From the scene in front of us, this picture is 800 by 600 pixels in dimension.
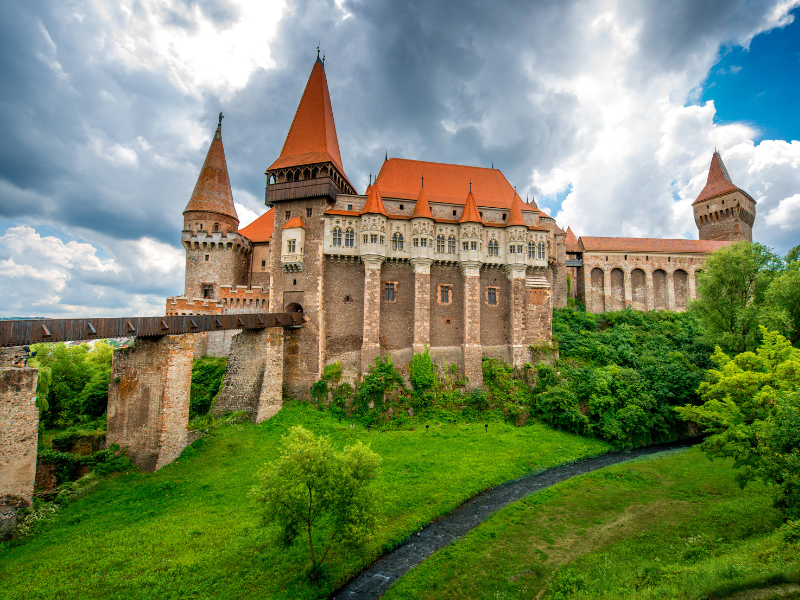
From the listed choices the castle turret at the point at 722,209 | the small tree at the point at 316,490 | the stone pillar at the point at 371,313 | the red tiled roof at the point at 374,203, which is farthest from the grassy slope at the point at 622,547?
the castle turret at the point at 722,209

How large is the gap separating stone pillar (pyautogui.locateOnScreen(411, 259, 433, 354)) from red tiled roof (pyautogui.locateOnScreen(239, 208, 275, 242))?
596 inches

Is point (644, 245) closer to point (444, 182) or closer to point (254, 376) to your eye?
point (444, 182)

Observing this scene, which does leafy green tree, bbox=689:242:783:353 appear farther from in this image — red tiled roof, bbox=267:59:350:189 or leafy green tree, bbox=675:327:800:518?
red tiled roof, bbox=267:59:350:189

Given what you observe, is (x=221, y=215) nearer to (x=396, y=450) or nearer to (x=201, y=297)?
(x=201, y=297)

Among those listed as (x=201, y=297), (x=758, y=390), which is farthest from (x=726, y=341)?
(x=201, y=297)

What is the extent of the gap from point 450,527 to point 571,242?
1421 inches

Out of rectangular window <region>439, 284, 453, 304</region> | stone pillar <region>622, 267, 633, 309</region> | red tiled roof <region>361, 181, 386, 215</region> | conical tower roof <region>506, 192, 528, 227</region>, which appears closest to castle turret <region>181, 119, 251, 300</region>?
red tiled roof <region>361, 181, 386, 215</region>

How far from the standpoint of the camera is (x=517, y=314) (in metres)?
29.2

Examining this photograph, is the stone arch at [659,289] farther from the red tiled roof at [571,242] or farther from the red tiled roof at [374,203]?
the red tiled roof at [374,203]

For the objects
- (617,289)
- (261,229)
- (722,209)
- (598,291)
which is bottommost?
(598,291)

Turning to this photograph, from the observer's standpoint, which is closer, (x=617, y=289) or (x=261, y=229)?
(x=261, y=229)

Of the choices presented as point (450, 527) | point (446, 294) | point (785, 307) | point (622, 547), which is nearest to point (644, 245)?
point (785, 307)

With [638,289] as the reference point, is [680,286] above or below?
above

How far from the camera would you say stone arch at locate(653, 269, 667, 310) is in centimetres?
4156
